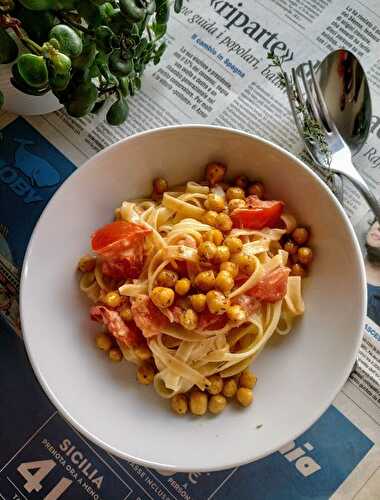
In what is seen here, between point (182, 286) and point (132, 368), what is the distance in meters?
0.19

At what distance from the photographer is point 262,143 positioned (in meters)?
1.06

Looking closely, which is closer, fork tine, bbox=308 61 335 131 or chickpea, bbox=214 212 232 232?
chickpea, bbox=214 212 232 232

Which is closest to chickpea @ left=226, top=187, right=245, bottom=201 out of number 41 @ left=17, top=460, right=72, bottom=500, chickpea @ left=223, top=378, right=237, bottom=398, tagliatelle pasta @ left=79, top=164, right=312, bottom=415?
tagliatelle pasta @ left=79, top=164, right=312, bottom=415

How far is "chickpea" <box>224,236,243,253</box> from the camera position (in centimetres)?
104

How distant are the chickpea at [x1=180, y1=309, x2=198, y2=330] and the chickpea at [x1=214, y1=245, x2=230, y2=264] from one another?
0.09m

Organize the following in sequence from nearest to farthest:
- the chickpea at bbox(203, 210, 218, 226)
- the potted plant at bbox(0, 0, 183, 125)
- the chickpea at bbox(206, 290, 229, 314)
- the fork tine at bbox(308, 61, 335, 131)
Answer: the potted plant at bbox(0, 0, 183, 125)
the chickpea at bbox(206, 290, 229, 314)
the chickpea at bbox(203, 210, 218, 226)
the fork tine at bbox(308, 61, 335, 131)

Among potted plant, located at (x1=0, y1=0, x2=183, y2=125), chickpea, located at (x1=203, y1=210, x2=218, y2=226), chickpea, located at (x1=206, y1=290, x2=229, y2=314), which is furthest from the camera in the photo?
chickpea, located at (x1=203, y1=210, x2=218, y2=226)

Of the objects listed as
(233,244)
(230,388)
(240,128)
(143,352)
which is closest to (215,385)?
(230,388)

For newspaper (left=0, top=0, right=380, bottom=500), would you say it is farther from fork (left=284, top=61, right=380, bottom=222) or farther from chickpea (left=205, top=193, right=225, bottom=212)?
chickpea (left=205, top=193, right=225, bottom=212)

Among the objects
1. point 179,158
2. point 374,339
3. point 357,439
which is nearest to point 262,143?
point 179,158

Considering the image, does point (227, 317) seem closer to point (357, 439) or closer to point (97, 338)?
point (97, 338)

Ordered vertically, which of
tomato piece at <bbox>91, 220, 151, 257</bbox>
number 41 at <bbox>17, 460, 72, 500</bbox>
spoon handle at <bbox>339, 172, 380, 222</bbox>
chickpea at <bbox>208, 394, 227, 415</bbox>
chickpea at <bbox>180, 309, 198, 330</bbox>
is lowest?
number 41 at <bbox>17, 460, 72, 500</bbox>

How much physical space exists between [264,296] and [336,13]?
651 mm

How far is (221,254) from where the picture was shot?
3.34 ft
